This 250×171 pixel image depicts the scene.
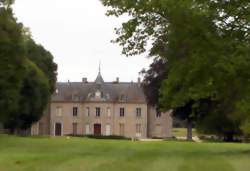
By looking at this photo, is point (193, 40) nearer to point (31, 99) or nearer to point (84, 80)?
point (31, 99)

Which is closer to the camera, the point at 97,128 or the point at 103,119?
the point at 103,119

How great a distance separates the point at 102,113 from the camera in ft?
452

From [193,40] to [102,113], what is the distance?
102992 mm

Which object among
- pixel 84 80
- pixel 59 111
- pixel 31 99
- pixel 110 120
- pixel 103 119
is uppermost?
pixel 84 80

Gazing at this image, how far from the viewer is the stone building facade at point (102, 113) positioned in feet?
447

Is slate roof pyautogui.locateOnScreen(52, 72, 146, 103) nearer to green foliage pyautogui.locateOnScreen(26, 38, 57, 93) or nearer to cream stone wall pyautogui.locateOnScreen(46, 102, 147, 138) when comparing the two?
cream stone wall pyautogui.locateOnScreen(46, 102, 147, 138)

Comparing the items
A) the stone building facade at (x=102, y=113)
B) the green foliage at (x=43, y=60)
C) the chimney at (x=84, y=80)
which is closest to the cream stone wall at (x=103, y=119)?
the stone building facade at (x=102, y=113)

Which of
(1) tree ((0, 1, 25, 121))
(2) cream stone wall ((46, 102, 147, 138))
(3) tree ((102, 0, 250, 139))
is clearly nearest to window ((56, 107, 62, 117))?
(2) cream stone wall ((46, 102, 147, 138))

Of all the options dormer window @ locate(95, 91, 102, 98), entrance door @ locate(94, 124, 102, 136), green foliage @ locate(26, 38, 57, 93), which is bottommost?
entrance door @ locate(94, 124, 102, 136)

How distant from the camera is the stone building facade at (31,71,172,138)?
136250 mm

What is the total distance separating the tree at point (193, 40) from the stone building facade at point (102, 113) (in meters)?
97.5

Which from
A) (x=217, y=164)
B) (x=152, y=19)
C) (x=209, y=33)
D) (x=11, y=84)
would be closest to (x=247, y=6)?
(x=209, y=33)

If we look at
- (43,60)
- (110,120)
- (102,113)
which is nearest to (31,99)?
(43,60)

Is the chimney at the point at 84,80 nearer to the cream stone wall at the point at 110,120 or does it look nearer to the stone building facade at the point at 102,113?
the stone building facade at the point at 102,113
